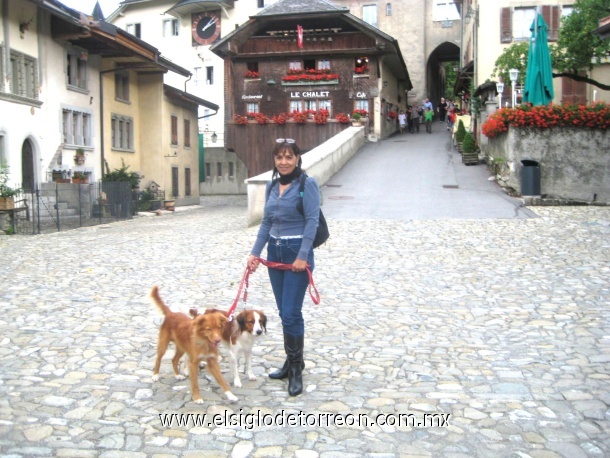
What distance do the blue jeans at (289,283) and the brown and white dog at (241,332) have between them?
0.20 m

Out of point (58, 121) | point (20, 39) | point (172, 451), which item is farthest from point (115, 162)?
point (172, 451)

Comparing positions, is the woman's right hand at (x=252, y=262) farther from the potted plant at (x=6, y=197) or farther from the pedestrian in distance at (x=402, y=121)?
the pedestrian in distance at (x=402, y=121)

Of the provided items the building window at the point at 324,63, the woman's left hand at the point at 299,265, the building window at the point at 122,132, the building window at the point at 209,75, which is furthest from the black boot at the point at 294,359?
the building window at the point at 209,75

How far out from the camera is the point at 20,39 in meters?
23.5

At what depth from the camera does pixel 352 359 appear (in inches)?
244

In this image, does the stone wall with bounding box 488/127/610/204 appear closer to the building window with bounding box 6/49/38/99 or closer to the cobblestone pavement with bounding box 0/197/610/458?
the cobblestone pavement with bounding box 0/197/610/458

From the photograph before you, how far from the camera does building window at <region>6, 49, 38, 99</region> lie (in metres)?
23.3

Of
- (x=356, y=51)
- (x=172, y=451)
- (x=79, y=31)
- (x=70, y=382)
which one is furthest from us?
(x=356, y=51)

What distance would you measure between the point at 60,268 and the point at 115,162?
64.5ft

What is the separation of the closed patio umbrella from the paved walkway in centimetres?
987

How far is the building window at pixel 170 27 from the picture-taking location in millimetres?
57156

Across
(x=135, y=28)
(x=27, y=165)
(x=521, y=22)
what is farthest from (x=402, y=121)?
(x=27, y=165)

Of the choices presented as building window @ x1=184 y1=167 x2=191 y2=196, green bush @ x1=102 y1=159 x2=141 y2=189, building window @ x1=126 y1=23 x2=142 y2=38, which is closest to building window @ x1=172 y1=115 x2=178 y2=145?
building window @ x1=184 y1=167 x2=191 y2=196

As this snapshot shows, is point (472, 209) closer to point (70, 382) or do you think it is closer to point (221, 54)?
point (70, 382)
